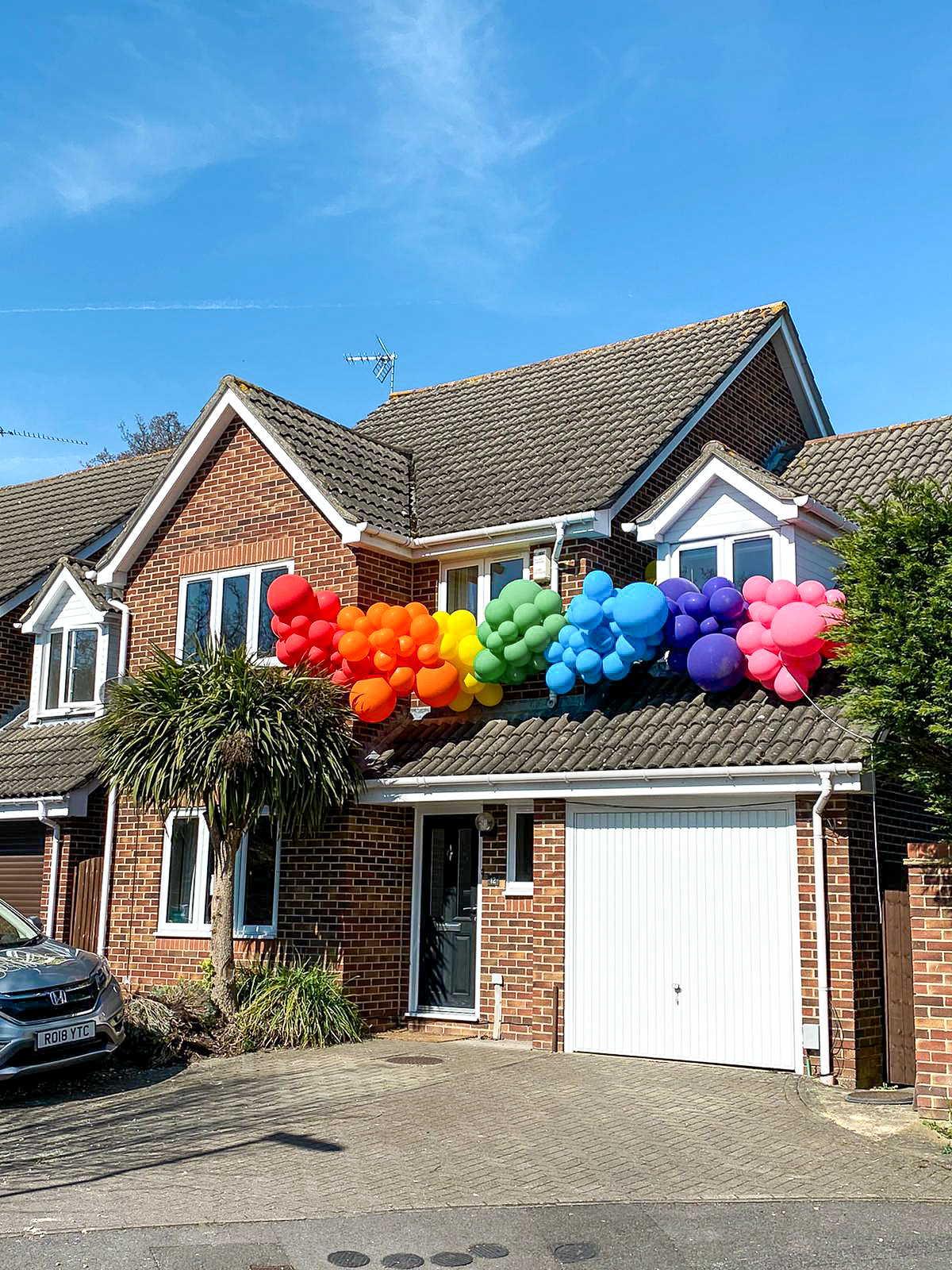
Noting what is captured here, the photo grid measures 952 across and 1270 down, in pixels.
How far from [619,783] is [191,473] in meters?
8.08

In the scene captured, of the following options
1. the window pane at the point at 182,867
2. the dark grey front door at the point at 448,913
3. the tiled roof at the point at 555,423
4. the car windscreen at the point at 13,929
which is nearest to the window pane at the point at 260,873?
the window pane at the point at 182,867

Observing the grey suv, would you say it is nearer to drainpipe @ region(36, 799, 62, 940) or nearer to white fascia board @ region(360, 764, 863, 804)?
white fascia board @ region(360, 764, 863, 804)

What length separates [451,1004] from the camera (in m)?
15.8

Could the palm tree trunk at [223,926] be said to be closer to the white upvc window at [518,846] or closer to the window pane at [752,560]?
the white upvc window at [518,846]

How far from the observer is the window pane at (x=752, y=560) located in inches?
583

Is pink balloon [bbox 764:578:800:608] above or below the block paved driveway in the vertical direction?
above

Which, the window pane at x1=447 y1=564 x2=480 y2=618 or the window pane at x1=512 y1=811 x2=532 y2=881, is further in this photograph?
the window pane at x1=447 y1=564 x2=480 y2=618

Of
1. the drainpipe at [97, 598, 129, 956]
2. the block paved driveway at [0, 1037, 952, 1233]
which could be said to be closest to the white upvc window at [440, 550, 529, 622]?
the drainpipe at [97, 598, 129, 956]

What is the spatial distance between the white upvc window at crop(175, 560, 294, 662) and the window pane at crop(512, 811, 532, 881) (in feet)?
12.6

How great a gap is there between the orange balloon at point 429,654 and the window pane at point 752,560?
3.52 m

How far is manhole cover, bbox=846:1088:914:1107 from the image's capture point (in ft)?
36.1

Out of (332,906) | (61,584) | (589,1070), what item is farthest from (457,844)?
(61,584)

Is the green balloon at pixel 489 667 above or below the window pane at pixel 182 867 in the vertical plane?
above

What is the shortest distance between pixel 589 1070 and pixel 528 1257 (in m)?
5.68
